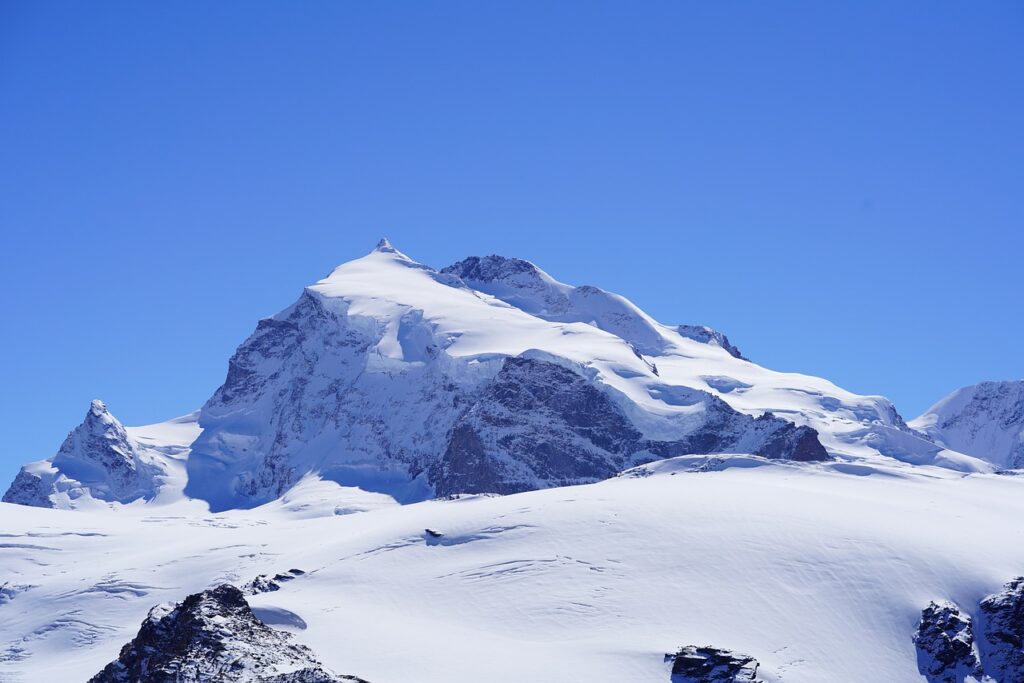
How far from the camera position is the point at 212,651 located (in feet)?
338

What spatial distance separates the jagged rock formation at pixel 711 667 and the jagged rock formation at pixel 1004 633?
94.3 feet

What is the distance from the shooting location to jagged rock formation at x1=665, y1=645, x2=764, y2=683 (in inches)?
4557

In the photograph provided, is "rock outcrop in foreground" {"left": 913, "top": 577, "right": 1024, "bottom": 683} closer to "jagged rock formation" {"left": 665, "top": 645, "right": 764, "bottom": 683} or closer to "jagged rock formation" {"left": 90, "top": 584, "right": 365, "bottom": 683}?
"jagged rock formation" {"left": 665, "top": 645, "right": 764, "bottom": 683}

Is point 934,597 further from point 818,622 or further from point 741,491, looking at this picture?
point 741,491

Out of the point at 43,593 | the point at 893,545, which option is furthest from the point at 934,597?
the point at 43,593

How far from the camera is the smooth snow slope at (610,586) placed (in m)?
126

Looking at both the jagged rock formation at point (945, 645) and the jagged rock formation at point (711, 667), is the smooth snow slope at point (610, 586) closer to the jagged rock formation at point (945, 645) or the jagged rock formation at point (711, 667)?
the jagged rock formation at point (945, 645)

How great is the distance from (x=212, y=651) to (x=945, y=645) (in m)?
66.3

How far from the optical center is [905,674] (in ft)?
423

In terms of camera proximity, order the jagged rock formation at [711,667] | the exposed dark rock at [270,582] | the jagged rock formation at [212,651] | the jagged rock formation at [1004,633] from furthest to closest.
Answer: the exposed dark rock at [270,582] → the jagged rock formation at [1004,633] → the jagged rock formation at [711,667] → the jagged rock formation at [212,651]

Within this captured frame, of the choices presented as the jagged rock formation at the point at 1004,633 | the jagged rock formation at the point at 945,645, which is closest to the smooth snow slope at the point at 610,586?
the jagged rock formation at the point at 945,645

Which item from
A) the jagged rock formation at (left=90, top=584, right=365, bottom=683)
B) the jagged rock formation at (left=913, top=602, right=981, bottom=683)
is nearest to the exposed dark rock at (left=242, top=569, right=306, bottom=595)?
the jagged rock formation at (left=90, top=584, right=365, bottom=683)

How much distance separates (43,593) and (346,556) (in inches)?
1823

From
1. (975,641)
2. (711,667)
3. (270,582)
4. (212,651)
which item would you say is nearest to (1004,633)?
(975,641)
